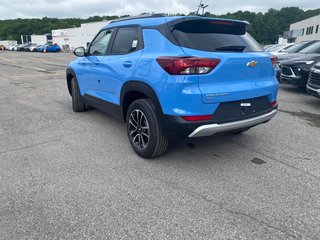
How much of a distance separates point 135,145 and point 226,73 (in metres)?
1.61

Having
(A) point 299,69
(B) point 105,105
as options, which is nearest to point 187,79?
(B) point 105,105

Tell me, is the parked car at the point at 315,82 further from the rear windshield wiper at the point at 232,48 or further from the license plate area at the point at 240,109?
the rear windshield wiper at the point at 232,48

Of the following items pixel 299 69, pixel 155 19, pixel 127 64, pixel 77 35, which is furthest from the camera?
pixel 77 35

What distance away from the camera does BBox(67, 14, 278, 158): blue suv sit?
298cm

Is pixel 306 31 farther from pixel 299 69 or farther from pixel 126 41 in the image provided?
pixel 126 41

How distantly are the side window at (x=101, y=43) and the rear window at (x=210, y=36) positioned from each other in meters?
1.71

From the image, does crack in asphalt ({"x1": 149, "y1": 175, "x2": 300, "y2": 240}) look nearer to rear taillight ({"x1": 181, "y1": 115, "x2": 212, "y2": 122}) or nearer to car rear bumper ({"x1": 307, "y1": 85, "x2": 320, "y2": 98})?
rear taillight ({"x1": 181, "y1": 115, "x2": 212, "y2": 122})

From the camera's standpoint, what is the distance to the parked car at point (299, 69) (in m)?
8.00

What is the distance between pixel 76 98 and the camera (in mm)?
5812

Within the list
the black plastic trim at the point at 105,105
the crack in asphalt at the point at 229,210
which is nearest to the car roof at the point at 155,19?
the black plastic trim at the point at 105,105

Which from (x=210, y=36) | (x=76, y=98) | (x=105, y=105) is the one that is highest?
(x=210, y=36)

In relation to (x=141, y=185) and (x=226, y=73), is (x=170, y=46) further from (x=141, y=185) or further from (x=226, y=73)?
(x=141, y=185)

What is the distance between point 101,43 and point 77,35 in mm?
56574

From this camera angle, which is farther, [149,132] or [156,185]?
[149,132]
